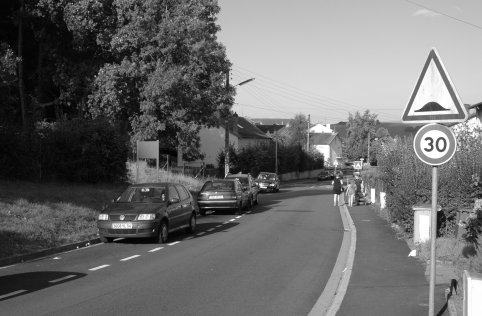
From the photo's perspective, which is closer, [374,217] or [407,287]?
[407,287]

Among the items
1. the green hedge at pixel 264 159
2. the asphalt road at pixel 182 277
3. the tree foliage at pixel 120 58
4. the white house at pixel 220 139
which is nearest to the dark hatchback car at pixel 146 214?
the asphalt road at pixel 182 277

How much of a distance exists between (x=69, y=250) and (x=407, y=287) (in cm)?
791

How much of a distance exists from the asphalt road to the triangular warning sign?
2929 mm

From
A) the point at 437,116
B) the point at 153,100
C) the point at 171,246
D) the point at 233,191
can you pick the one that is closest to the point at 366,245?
the point at 171,246

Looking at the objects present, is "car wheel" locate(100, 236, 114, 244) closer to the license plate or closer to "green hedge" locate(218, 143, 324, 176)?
the license plate

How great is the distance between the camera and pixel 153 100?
30.7 metres

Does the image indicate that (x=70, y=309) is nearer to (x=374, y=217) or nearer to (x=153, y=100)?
(x=374, y=217)

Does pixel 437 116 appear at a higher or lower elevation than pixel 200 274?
higher

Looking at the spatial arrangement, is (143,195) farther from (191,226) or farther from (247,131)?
(247,131)

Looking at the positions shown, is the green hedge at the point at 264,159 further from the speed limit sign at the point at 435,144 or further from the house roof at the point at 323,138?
the speed limit sign at the point at 435,144

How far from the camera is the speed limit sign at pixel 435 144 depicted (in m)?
5.85

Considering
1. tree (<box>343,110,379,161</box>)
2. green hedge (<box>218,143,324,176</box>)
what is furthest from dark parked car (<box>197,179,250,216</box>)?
tree (<box>343,110,379,161</box>)

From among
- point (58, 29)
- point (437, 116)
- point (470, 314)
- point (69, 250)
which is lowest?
point (69, 250)

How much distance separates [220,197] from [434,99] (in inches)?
673
